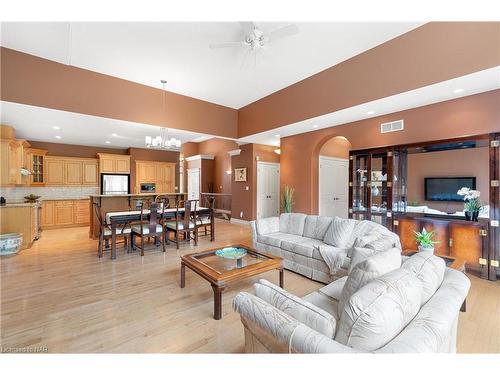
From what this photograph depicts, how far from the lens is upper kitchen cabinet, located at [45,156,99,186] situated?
22.4 ft

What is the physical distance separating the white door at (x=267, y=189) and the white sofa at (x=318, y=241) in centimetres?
319

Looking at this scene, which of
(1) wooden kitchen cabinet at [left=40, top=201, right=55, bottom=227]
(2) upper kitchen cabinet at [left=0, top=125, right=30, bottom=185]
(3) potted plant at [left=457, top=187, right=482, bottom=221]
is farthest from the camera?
(1) wooden kitchen cabinet at [left=40, top=201, right=55, bottom=227]

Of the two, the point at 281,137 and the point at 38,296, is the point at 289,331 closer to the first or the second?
the point at 38,296

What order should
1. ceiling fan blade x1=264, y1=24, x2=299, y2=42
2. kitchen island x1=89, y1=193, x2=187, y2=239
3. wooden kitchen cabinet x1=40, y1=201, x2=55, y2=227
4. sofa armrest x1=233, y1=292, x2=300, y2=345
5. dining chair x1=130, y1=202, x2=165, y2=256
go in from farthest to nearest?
1. wooden kitchen cabinet x1=40, y1=201, x2=55, y2=227
2. kitchen island x1=89, y1=193, x2=187, y2=239
3. dining chair x1=130, y1=202, x2=165, y2=256
4. ceiling fan blade x1=264, y1=24, x2=299, y2=42
5. sofa armrest x1=233, y1=292, x2=300, y2=345

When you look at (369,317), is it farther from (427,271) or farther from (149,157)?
(149,157)

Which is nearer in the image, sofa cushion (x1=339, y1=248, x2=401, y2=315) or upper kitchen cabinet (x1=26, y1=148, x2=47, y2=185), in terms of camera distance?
sofa cushion (x1=339, y1=248, x2=401, y2=315)

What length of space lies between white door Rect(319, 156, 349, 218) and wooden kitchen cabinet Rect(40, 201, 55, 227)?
780 centimetres

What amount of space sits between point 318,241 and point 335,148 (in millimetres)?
3587

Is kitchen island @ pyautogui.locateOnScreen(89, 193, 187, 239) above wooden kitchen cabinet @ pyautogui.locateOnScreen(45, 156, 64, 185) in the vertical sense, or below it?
below

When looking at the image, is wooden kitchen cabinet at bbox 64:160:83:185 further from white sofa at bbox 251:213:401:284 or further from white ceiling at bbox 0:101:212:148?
white sofa at bbox 251:213:401:284

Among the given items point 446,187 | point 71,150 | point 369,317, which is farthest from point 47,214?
point 446,187

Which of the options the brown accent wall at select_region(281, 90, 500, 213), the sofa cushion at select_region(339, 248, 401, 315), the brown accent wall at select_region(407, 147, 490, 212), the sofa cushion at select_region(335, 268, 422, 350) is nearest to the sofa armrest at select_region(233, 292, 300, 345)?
the sofa cushion at select_region(335, 268, 422, 350)

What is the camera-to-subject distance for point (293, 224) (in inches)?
158
